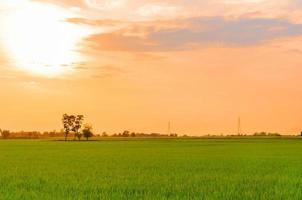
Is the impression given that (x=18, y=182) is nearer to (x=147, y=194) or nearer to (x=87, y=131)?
(x=147, y=194)

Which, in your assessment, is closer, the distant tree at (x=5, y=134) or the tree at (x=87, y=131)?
the tree at (x=87, y=131)

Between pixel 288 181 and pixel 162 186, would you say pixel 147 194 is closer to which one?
pixel 162 186

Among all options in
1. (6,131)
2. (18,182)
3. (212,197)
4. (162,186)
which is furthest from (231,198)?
(6,131)

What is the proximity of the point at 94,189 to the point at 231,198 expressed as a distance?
4593mm

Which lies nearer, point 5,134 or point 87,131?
point 87,131

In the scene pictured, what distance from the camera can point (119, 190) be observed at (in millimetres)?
15984

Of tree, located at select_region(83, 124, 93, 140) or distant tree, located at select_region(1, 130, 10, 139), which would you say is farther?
distant tree, located at select_region(1, 130, 10, 139)

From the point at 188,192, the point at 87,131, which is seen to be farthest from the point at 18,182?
the point at 87,131

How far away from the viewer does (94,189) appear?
53.2 ft

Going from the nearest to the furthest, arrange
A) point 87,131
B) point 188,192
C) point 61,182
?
point 188,192 < point 61,182 < point 87,131

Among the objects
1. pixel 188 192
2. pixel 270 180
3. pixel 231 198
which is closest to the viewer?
pixel 231 198

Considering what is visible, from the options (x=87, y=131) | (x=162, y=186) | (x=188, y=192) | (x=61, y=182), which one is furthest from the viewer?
(x=87, y=131)

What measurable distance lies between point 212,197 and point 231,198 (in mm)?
533

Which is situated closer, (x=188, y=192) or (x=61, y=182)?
(x=188, y=192)
